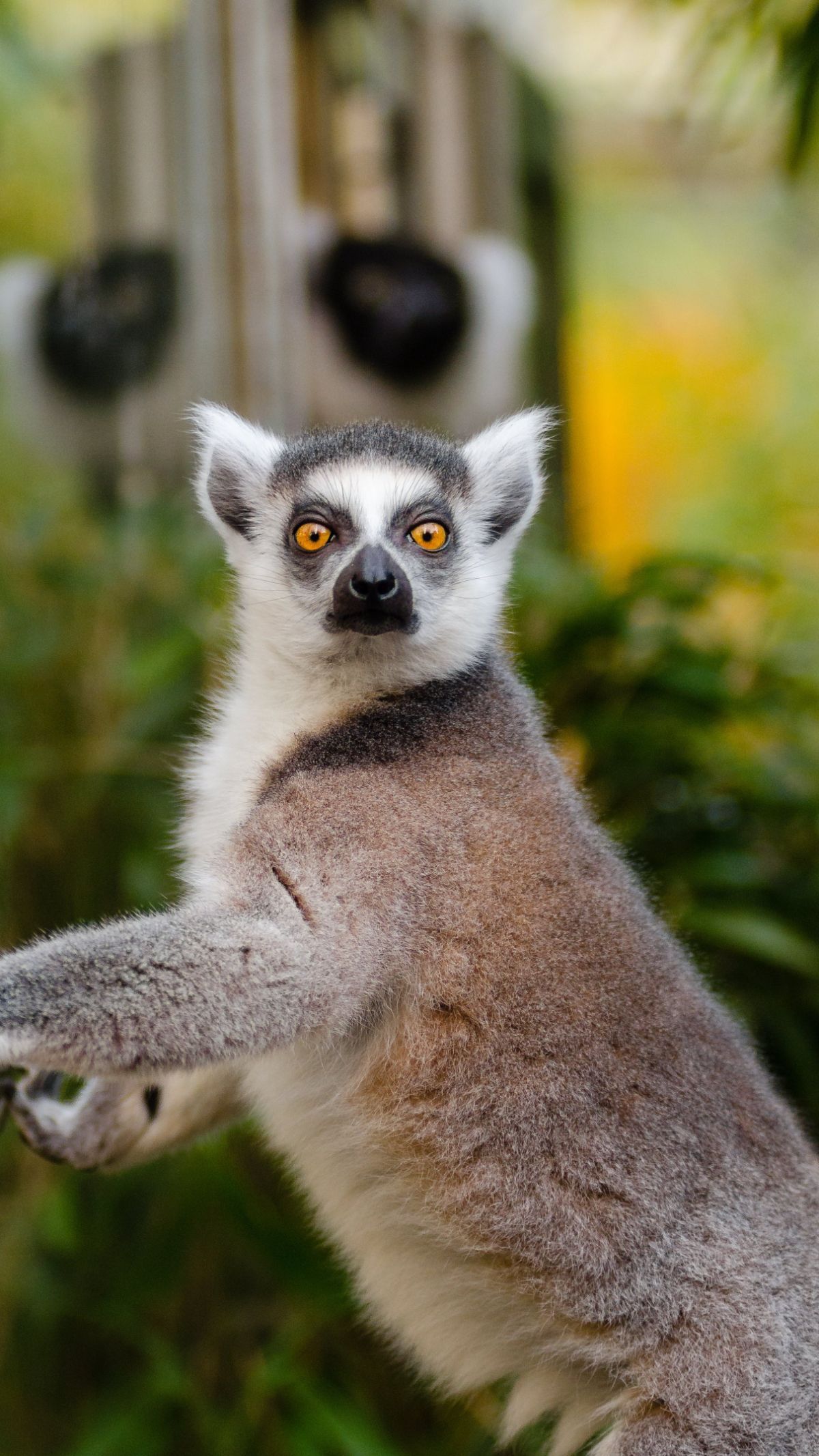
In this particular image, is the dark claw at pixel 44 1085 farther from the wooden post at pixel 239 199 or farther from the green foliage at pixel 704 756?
the wooden post at pixel 239 199

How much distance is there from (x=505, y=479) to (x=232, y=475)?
1.66ft

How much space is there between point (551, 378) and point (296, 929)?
4.76 meters

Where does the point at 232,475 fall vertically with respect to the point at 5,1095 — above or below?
above

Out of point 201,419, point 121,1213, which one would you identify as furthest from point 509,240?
point 121,1213

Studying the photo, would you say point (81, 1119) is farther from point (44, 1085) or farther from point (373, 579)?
point (373, 579)

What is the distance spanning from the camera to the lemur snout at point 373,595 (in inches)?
81.4

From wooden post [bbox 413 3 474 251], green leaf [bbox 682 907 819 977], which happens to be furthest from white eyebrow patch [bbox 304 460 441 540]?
wooden post [bbox 413 3 474 251]

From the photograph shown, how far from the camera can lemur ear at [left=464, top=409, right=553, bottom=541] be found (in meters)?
2.44

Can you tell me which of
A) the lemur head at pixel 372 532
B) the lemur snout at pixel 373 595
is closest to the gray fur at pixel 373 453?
the lemur head at pixel 372 532

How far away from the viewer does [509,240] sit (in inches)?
245

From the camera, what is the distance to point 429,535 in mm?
2291

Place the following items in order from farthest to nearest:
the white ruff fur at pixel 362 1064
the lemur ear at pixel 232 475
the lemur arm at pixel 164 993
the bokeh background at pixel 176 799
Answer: the bokeh background at pixel 176 799 → the lemur ear at pixel 232 475 → the white ruff fur at pixel 362 1064 → the lemur arm at pixel 164 993

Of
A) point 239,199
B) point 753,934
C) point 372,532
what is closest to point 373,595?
point 372,532

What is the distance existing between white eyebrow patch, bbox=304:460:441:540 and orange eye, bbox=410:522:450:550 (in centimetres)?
5
